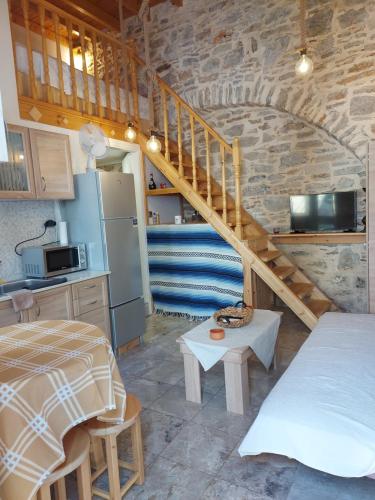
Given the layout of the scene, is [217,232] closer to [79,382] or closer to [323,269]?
[323,269]

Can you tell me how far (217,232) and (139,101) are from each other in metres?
2.27

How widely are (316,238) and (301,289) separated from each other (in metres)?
0.68

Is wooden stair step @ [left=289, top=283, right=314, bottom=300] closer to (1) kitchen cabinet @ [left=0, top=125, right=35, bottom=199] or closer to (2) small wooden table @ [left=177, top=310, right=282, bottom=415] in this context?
(2) small wooden table @ [left=177, top=310, right=282, bottom=415]

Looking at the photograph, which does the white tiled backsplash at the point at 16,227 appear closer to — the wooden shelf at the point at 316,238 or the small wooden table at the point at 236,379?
the small wooden table at the point at 236,379

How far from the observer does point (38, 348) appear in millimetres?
1500

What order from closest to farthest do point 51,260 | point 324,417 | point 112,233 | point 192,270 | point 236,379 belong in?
point 324,417
point 236,379
point 51,260
point 112,233
point 192,270

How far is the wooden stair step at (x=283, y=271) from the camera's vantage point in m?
4.11

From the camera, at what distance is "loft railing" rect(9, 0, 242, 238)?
3421 mm

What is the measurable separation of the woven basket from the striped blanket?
122cm

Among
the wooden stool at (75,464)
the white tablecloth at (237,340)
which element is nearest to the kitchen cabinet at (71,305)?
the white tablecloth at (237,340)

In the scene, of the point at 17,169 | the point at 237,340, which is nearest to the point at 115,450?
the point at 237,340

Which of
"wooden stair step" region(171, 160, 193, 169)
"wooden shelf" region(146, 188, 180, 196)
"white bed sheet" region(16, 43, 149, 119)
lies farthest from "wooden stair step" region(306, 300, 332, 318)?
"white bed sheet" region(16, 43, 149, 119)

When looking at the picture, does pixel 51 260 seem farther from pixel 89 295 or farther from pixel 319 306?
pixel 319 306

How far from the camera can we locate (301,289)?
4.23 metres
